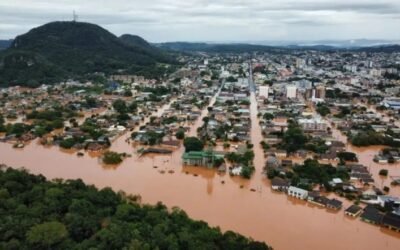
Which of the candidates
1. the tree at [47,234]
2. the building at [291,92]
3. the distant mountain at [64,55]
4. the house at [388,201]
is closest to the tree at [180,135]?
the house at [388,201]

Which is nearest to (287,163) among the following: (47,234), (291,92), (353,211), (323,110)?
(353,211)

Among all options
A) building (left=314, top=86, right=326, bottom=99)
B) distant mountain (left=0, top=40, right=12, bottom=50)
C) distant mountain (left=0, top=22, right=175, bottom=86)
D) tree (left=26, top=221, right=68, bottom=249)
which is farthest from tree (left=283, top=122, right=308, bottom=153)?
distant mountain (left=0, top=40, right=12, bottom=50)

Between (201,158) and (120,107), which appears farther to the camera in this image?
(120,107)

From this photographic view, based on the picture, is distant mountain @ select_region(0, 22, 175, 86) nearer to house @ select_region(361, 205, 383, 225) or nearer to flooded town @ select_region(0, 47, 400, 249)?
flooded town @ select_region(0, 47, 400, 249)

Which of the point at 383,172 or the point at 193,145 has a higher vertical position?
the point at 193,145

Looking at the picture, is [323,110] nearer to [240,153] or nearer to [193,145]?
[240,153]

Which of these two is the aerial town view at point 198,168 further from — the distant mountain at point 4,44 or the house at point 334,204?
the distant mountain at point 4,44
